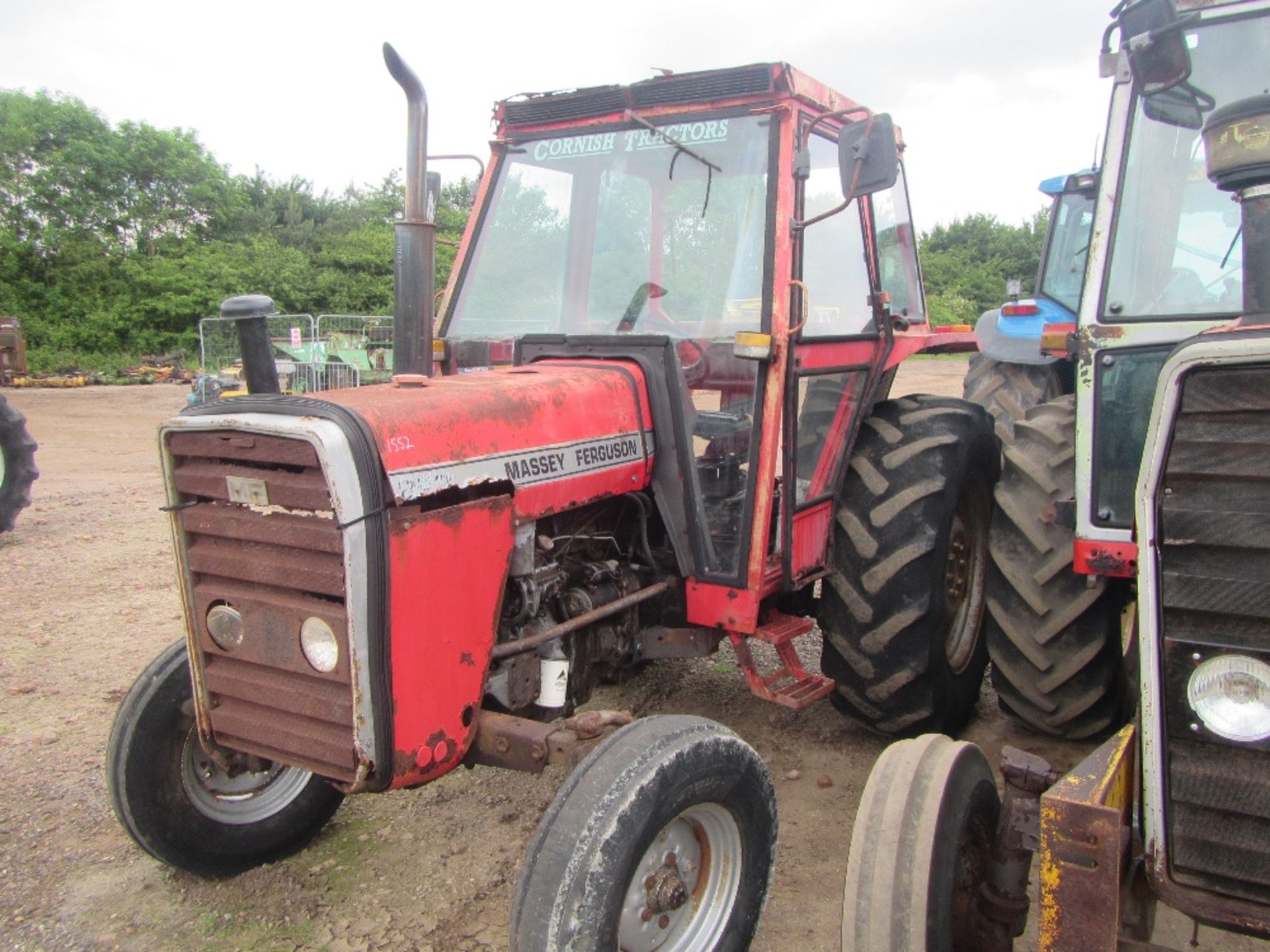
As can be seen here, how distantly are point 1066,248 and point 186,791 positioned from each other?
262 inches

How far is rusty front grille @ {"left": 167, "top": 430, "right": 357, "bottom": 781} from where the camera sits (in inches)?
95.0

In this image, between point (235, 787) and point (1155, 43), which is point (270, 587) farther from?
point (1155, 43)

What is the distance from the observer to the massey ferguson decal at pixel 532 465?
2.49 m

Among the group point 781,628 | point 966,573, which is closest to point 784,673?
point 781,628

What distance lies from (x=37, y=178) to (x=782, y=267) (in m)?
27.6

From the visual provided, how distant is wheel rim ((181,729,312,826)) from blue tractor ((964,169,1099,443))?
350 cm

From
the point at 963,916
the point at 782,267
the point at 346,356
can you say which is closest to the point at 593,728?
the point at 963,916

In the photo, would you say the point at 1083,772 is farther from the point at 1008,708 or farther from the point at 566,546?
the point at 1008,708

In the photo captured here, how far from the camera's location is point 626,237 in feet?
12.3

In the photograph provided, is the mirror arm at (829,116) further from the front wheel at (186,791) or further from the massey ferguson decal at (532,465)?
the front wheel at (186,791)

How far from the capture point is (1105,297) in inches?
125

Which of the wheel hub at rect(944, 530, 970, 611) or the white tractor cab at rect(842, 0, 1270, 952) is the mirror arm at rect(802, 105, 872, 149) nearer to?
the white tractor cab at rect(842, 0, 1270, 952)

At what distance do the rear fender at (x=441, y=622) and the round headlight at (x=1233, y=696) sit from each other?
5.39 feet

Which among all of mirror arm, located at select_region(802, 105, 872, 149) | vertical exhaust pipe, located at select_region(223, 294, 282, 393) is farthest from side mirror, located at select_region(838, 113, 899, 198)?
vertical exhaust pipe, located at select_region(223, 294, 282, 393)
